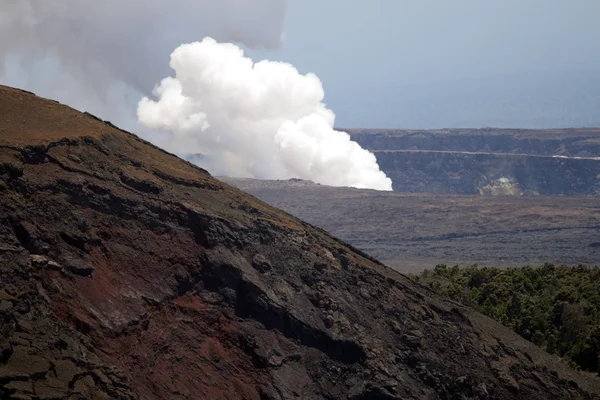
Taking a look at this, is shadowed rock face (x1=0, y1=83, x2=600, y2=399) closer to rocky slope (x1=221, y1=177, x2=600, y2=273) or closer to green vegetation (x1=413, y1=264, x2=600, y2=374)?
green vegetation (x1=413, y1=264, x2=600, y2=374)

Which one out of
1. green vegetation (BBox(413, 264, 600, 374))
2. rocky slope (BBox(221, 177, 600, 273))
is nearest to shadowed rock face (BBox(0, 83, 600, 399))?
green vegetation (BBox(413, 264, 600, 374))

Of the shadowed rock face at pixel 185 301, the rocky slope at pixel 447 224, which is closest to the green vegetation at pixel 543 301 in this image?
the shadowed rock face at pixel 185 301

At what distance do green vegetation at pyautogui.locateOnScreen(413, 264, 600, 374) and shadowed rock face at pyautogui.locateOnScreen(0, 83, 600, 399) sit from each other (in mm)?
7363

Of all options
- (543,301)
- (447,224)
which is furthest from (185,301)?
(447,224)

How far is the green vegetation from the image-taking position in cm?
4653

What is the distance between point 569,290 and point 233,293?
29.7 m

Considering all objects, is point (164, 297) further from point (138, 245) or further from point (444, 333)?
point (444, 333)

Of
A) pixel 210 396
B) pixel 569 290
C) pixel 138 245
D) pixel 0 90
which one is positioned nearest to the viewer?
pixel 210 396

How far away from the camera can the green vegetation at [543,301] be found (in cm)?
4653

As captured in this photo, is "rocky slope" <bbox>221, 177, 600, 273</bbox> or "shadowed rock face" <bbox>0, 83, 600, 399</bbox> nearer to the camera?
"shadowed rock face" <bbox>0, 83, 600, 399</bbox>

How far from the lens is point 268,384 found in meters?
29.0

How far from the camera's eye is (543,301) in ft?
174

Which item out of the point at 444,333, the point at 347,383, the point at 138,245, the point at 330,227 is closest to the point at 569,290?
the point at 444,333

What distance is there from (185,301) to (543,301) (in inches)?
1155
